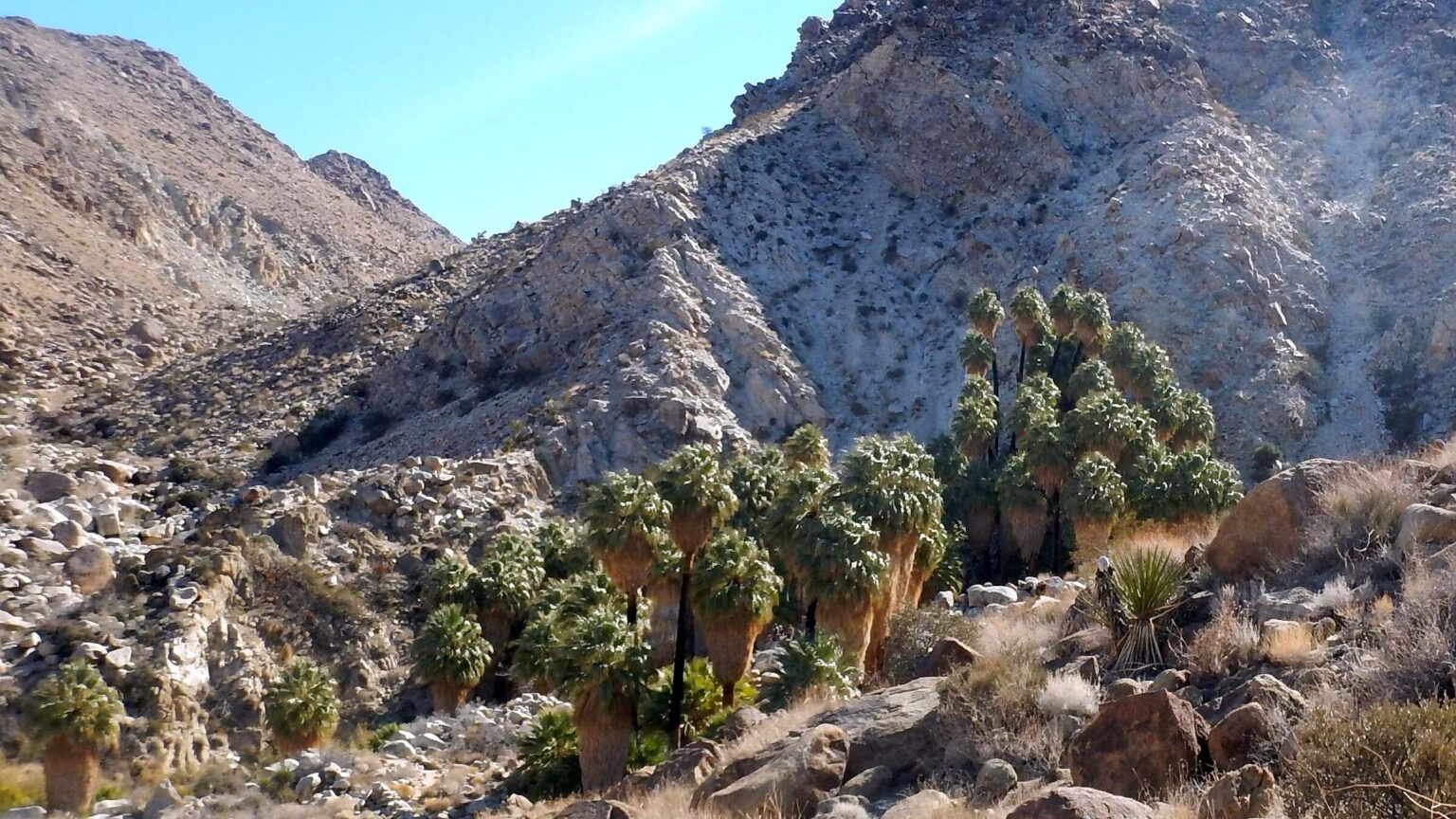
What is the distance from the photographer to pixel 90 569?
38688 mm

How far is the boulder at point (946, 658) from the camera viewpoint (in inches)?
624

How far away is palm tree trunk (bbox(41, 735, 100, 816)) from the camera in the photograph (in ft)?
99.5

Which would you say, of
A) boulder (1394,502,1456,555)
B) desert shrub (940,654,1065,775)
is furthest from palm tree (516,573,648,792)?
boulder (1394,502,1456,555)

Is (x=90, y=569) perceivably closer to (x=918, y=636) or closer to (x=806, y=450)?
(x=806, y=450)

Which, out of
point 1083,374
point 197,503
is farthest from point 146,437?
point 1083,374

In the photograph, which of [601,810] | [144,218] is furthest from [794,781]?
[144,218]

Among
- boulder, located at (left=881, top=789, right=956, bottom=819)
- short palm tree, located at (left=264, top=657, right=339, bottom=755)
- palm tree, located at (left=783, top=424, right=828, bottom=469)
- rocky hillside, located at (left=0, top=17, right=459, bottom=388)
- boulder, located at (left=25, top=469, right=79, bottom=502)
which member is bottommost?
short palm tree, located at (left=264, top=657, right=339, bottom=755)

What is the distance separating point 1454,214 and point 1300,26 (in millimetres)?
26676

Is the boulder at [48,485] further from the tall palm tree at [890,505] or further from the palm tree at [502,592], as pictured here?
the tall palm tree at [890,505]

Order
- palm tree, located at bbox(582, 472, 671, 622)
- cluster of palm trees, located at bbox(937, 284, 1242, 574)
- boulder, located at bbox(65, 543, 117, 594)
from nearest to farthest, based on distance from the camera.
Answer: palm tree, located at bbox(582, 472, 671, 622) → boulder, located at bbox(65, 543, 117, 594) → cluster of palm trees, located at bbox(937, 284, 1242, 574)

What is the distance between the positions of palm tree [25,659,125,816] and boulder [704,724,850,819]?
2286 centimetres

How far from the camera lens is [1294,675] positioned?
1177cm

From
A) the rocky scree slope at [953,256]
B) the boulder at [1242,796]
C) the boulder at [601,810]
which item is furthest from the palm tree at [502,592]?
the boulder at [1242,796]

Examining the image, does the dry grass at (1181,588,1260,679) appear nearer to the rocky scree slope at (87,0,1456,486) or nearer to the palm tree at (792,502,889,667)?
the palm tree at (792,502,889,667)
